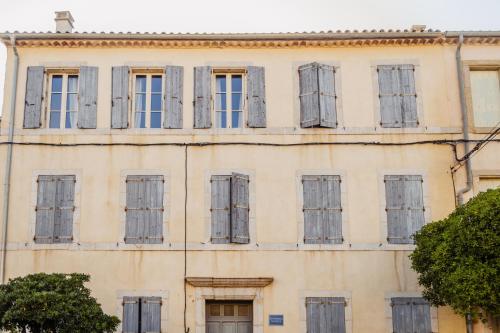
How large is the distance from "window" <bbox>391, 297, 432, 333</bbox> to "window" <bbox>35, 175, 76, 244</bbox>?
7076 millimetres

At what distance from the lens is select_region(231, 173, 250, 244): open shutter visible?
49.6ft

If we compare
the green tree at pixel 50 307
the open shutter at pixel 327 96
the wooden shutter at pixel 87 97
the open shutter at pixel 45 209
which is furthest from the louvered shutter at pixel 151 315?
the open shutter at pixel 327 96

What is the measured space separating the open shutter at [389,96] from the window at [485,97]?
1723 millimetres

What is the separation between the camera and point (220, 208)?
15.3m

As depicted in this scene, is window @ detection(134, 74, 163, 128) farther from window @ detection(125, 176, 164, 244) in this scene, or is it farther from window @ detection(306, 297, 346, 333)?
window @ detection(306, 297, 346, 333)

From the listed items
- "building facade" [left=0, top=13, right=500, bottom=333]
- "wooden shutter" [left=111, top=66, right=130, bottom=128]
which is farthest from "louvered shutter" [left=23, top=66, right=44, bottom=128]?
"wooden shutter" [left=111, top=66, right=130, bottom=128]

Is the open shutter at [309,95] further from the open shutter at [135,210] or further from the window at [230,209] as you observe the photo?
the open shutter at [135,210]

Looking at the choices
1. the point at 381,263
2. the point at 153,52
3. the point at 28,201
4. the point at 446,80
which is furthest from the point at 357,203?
the point at 28,201

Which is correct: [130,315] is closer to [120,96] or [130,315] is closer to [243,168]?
[243,168]

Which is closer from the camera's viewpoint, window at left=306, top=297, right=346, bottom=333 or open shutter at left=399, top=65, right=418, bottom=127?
window at left=306, top=297, right=346, bottom=333

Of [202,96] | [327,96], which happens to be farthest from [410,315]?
[202,96]

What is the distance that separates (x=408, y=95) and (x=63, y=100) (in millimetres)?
7819

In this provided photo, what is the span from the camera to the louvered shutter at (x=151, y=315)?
14750 mm

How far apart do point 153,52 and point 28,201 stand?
433 cm
